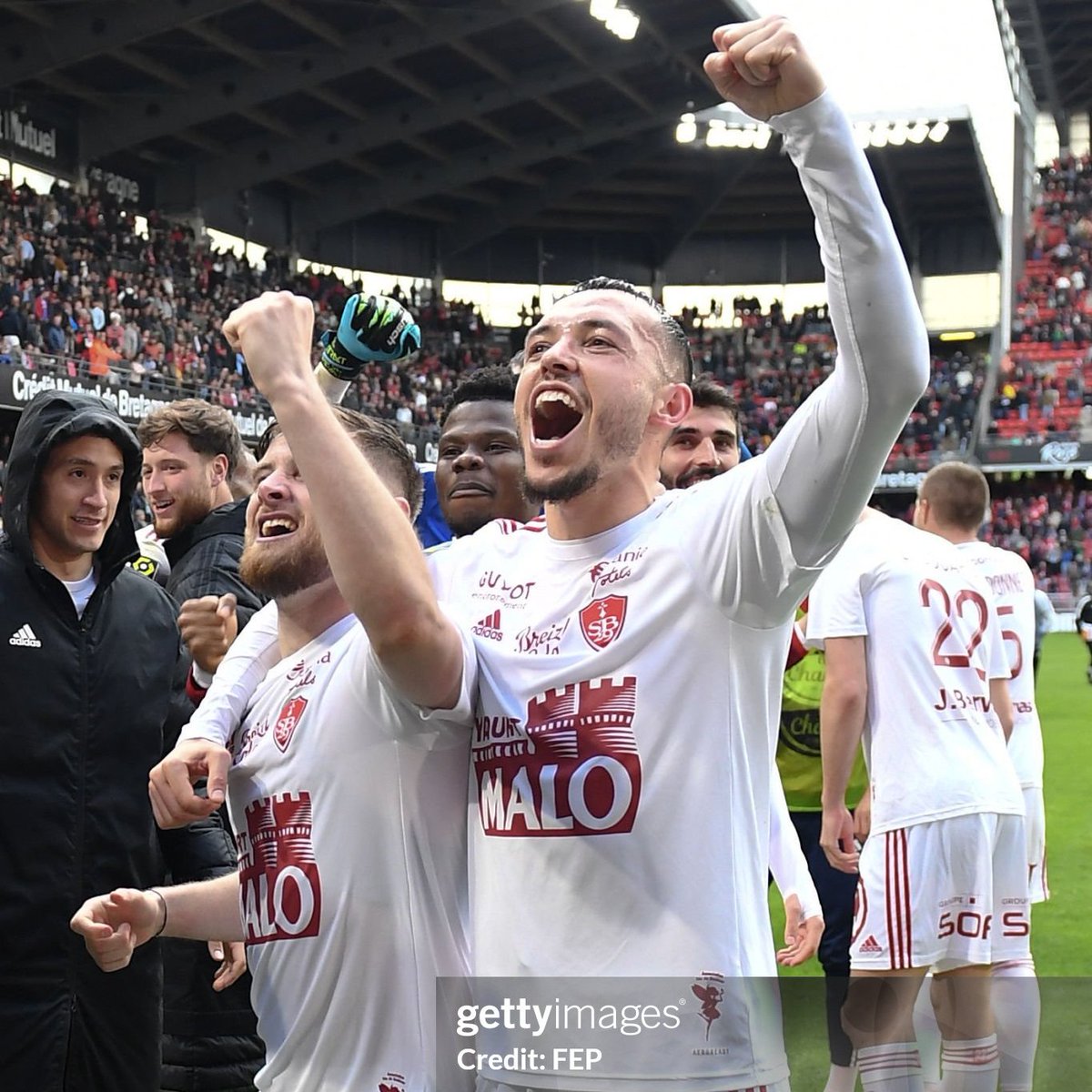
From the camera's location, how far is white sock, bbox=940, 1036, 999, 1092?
12.4ft

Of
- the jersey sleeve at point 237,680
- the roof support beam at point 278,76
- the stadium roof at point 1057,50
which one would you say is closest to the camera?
the jersey sleeve at point 237,680

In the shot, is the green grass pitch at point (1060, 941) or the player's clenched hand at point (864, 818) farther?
the player's clenched hand at point (864, 818)

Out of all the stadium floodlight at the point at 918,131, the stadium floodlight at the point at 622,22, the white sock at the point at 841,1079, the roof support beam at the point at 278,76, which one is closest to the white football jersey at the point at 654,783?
the white sock at the point at 841,1079

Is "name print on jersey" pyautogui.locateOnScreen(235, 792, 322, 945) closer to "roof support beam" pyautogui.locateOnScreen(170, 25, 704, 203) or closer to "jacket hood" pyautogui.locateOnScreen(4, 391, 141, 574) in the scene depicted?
"jacket hood" pyautogui.locateOnScreen(4, 391, 141, 574)

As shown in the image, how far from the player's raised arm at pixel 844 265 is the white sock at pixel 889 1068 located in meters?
2.10

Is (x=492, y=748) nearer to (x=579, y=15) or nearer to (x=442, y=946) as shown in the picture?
(x=442, y=946)

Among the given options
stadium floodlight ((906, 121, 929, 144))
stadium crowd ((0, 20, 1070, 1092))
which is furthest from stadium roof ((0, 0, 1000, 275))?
stadium crowd ((0, 20, 1070, 1092))

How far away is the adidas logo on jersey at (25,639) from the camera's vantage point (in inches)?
130

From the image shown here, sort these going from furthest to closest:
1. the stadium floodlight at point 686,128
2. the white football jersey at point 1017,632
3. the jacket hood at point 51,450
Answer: the stadium floodlight at point 686,128 < the white football jersey at point 1017,632 < the jacket hood at point 51,450

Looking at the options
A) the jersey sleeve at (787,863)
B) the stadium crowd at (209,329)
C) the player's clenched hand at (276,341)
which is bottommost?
the jersey sleeve at (787,863)

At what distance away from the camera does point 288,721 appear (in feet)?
7.86

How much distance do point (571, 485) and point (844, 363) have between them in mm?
519

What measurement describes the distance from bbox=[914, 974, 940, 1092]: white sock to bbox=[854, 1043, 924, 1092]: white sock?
0.04 metres

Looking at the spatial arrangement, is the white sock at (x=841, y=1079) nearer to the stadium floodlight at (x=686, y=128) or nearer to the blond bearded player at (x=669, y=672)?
the blond bearded player at (x=669, y=672)
